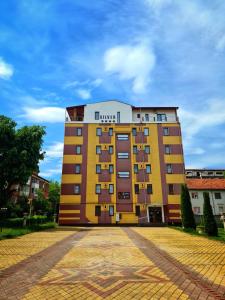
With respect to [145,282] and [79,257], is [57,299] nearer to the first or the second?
[145,282]

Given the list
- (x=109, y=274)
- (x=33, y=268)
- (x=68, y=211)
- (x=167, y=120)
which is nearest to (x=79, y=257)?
(x=33, y=268)

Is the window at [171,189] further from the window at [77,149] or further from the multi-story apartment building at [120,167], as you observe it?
the window at [77,149]

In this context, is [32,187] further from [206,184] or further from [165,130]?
[206,184]

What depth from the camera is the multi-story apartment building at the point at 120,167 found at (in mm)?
37531

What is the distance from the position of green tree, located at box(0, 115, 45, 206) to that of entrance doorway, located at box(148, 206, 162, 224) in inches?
801

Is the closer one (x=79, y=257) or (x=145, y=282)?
(x=145, y=282)

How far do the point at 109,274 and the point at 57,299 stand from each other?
2176 millimetres

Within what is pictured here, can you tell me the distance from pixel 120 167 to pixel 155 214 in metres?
9.70

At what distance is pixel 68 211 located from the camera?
123 feet

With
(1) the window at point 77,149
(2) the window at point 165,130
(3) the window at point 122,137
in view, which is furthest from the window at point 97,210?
(2) the window at point 165,130

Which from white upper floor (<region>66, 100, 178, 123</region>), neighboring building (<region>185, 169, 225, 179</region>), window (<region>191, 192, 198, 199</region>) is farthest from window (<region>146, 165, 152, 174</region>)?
neighboring building (<region>185, 169, 225, 179</region>)

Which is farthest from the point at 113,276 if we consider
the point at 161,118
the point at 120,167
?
the point at 161,118

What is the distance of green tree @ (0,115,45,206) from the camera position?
25.9m

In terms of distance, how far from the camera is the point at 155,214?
38.4 m
